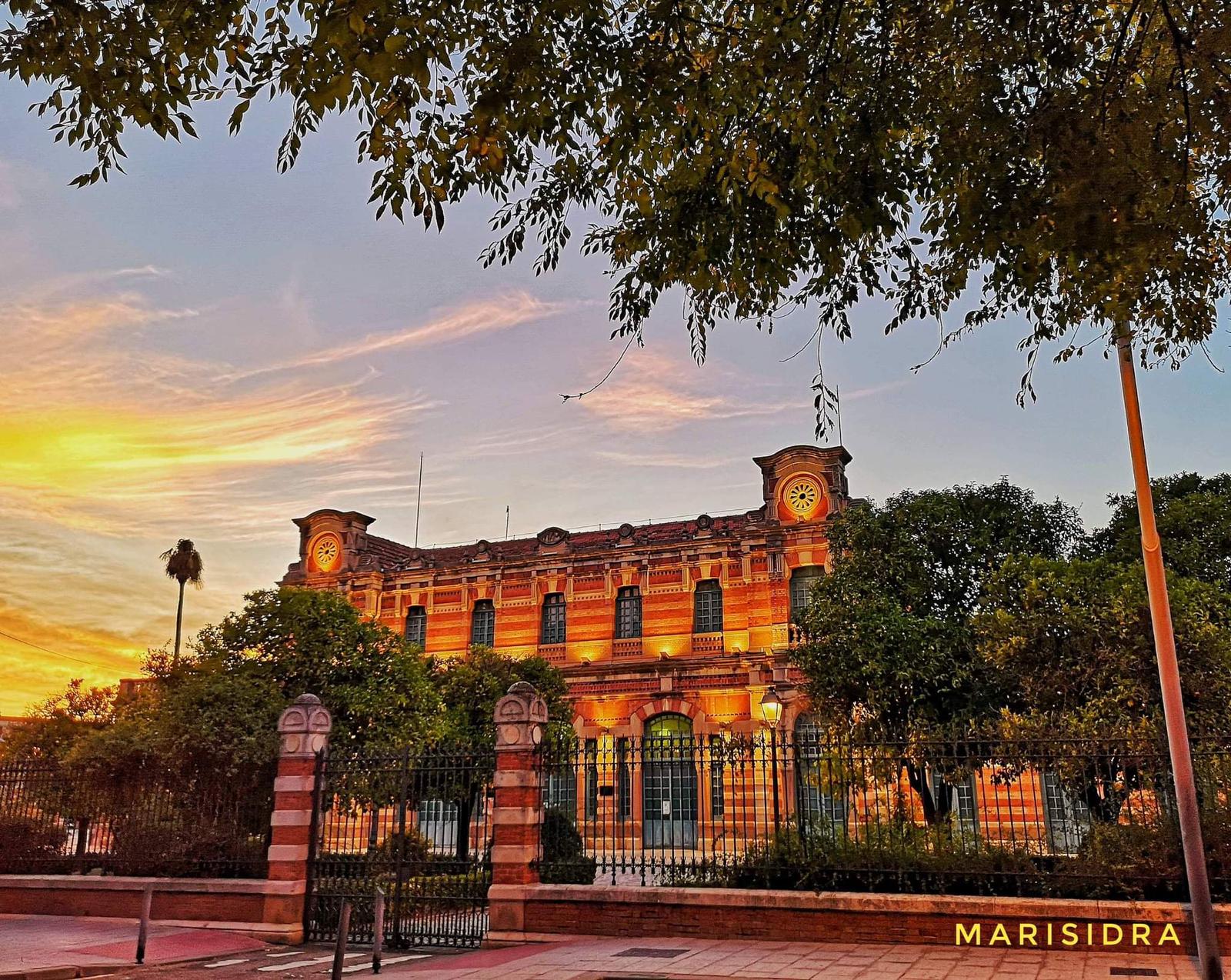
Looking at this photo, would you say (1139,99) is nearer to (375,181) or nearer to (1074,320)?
(1074,320)

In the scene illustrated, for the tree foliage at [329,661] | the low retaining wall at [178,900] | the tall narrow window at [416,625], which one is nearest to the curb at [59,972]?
the low retaining wall at [178,900]

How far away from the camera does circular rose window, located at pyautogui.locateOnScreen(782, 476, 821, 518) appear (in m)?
32.1

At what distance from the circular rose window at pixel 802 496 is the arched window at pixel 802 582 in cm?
169

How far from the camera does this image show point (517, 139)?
7199 mm

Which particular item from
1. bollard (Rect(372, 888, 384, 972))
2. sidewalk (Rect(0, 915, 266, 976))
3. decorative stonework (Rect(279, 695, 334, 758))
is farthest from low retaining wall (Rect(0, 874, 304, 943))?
bollard (Rect(372, 888, 384, 972))

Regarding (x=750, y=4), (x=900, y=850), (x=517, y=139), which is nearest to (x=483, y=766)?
(x=900, y=850)

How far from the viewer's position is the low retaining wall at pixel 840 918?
1105 centimetres

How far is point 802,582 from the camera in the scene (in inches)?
1259

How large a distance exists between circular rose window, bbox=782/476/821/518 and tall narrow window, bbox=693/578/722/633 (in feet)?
11.4

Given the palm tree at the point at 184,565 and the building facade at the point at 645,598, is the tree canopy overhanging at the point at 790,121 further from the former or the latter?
the palm tree at the point at 184,565

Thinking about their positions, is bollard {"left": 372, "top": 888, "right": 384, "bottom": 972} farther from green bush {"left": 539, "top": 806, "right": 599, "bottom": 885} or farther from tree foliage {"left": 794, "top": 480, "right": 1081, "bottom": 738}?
tree foliage {"left": 794, "top": 480, "right": 1081, "bottom": 738}

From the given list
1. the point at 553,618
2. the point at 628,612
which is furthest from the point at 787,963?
the point at 553,618

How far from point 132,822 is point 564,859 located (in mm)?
7035

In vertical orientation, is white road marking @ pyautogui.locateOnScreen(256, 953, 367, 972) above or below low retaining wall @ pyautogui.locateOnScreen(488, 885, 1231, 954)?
below
